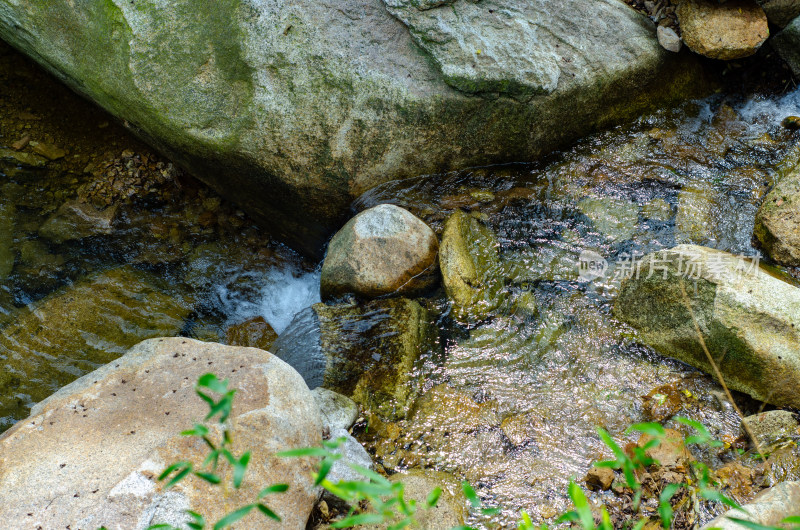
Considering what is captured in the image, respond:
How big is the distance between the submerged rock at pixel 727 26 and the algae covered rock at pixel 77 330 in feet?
17.6

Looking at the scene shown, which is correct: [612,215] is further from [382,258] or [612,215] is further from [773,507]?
[773,507]

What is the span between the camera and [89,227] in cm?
520

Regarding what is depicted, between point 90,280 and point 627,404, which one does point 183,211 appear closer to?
point 90,280

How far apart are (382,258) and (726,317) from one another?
7.77 ft

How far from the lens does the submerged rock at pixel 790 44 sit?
5195 millimetres

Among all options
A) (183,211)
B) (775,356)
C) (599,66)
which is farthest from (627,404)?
(183,211)

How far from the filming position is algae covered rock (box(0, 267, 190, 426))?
13.4 feet

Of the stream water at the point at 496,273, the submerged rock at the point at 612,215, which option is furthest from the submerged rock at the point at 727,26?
the submerged rock at the point at 612,215

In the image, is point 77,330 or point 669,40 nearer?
point 77,330

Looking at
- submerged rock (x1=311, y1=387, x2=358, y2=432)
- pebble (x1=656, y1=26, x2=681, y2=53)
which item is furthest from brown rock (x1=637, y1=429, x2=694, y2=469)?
pebble (x1=656, y1=26, x2=681, y2=53)

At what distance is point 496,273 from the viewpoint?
14.4 ft

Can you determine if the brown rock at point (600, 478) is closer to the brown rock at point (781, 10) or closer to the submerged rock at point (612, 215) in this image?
the submerged rock at point (612, 215)

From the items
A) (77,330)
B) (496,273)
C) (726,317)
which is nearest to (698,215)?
(726,317)

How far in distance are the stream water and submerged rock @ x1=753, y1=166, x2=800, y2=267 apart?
0.21 metres
